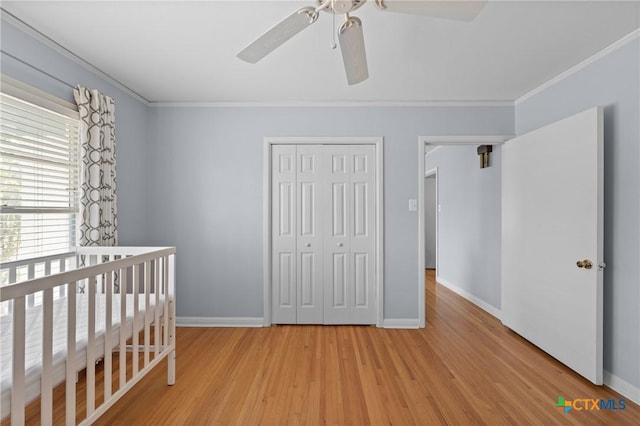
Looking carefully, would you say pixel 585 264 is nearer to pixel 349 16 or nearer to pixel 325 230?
pixel 325 230

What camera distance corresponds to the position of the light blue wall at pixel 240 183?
3.15 metres

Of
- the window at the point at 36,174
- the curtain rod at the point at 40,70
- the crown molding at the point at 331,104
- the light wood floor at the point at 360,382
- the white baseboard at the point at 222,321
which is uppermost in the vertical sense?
the crown molding at the point at 331,104

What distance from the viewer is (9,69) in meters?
1.80

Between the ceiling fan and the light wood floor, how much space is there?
6.48 feet

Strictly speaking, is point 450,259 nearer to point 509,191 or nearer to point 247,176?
point 509,191

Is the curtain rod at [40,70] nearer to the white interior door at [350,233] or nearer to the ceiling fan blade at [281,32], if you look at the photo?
the ceiling fan blade at [281,32]

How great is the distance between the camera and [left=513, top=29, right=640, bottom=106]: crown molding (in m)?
1.98

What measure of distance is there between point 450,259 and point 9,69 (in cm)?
505

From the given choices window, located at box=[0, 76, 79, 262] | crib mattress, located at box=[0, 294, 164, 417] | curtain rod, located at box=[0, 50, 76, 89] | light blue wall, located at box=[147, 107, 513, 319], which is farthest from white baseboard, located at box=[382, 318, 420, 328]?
curtain rod, located at box=[0, 50, 76, 89]

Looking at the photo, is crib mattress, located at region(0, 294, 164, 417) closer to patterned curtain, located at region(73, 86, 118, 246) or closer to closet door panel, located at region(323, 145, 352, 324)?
patterned curtain, located at region(73, 86, 118, 246)

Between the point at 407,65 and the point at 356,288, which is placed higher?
the point at 407,65

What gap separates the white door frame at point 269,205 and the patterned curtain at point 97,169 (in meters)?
1.30

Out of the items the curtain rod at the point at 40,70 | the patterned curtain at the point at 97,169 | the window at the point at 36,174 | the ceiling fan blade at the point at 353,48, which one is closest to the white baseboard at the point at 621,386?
the ceiling fan blade at the point at 353,48

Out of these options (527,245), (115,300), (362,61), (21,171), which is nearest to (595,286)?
(527,245)
